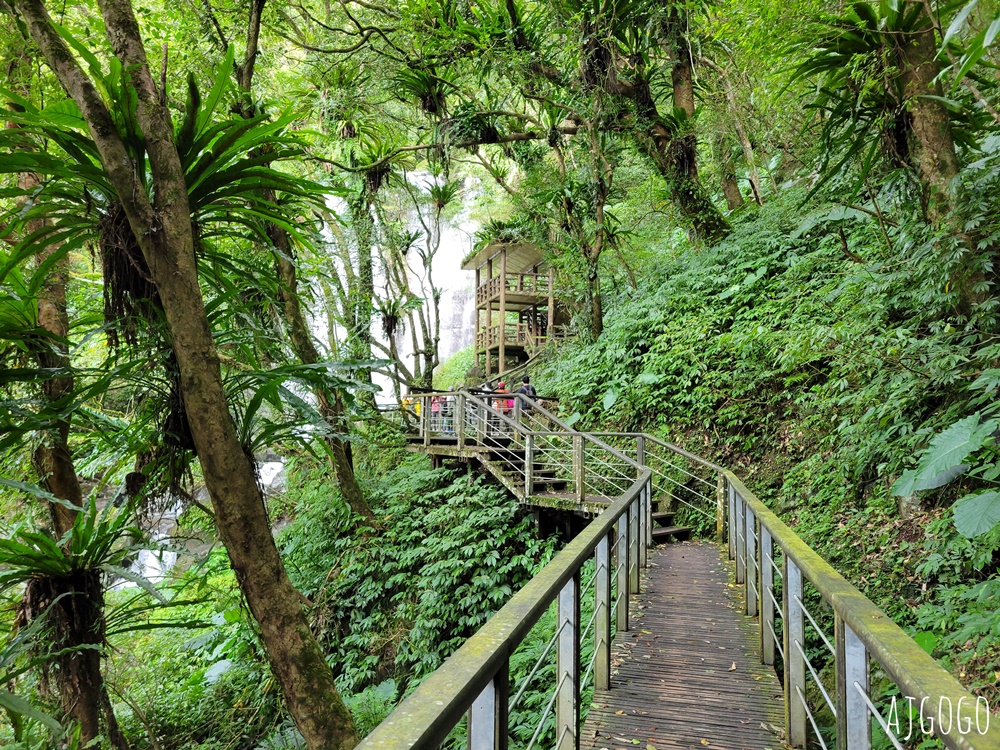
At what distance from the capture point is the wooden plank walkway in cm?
266

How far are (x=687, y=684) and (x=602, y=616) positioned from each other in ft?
2.13

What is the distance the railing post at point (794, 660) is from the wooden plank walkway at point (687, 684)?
119 mm

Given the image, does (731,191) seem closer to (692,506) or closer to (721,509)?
(692,506)

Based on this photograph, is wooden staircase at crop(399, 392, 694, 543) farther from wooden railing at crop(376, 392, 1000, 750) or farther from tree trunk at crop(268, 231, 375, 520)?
wooden railing at crop(376, 392, 1000, 750)

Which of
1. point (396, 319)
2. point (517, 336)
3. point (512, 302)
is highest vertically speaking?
point (512, 302)

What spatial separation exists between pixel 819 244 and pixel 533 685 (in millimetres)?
8267

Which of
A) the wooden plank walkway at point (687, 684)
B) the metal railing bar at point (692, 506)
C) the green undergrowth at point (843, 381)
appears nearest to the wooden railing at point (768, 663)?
the wooden plank walkway at point (687, 684)

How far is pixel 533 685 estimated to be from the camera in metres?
5.63

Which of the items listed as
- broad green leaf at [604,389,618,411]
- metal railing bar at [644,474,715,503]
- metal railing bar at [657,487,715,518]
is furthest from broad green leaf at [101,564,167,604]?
broad green leaf at [604,389,618,411]

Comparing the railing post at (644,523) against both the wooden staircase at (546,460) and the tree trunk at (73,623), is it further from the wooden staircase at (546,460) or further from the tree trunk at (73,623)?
the tree trunk at (73,623)

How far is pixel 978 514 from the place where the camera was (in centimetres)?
304

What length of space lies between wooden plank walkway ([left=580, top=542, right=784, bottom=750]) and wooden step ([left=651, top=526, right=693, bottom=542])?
101 inches

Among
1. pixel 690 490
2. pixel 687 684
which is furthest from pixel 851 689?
pixel 690 490

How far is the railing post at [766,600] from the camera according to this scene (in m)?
3.35
